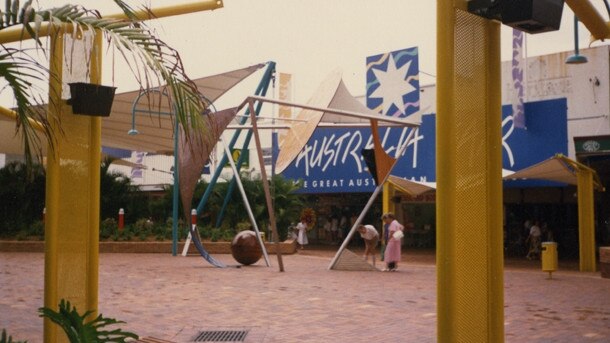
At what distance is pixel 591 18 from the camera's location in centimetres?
598

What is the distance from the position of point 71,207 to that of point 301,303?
214 inches

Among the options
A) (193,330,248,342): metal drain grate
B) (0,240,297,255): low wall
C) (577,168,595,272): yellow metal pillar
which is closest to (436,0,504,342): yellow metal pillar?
(193,330,248,342): metal drain grate

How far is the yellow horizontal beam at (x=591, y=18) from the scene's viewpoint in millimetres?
5758

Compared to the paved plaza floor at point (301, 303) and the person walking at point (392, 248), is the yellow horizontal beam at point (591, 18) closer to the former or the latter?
the paved plaza floor at point (301, 303)

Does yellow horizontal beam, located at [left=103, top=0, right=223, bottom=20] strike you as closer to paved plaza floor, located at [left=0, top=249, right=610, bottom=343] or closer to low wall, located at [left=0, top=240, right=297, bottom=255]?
paved plaza floor, located at [left=0, top=249, right=610, bottom=343]

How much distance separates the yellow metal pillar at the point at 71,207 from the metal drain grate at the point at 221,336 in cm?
197

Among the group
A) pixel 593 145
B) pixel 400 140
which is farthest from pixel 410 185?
pixel 593 145

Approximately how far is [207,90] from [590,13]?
1541cm

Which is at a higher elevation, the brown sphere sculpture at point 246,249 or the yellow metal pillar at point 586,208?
the yellow metal pillar at point 586,208

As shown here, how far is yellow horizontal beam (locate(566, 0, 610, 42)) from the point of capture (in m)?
5.76

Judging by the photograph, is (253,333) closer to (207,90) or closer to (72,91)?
(72,91)

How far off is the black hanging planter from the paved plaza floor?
9.31 feet

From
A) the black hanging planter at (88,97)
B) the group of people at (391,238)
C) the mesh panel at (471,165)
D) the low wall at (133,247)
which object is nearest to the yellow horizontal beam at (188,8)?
the black hanging planter at (88,97)

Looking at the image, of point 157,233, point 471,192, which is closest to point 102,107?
point 471,192
